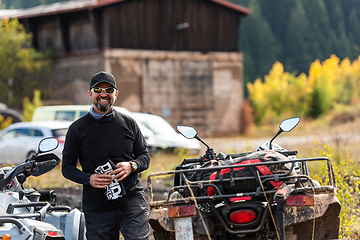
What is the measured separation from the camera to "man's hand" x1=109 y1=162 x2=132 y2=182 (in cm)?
388

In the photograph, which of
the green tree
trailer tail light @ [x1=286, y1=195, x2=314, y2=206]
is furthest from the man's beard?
the green tree

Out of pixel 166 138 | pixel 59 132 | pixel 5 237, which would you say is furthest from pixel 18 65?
pixel 5 237

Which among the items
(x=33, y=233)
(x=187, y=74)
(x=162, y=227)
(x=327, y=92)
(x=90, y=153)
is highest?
(x=90, y=153)

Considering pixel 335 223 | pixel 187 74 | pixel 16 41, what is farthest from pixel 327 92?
pixel 335 223

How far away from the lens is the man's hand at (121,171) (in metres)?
3.88

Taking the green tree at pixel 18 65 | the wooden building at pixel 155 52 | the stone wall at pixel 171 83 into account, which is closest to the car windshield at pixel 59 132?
the stone wall at pixel 171 83

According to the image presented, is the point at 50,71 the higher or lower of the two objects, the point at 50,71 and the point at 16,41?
the lower

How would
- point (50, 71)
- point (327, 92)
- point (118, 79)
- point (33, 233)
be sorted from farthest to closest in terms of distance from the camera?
point (327, 92)
point (50, 71)
point (118, 79)
point (33, 233)

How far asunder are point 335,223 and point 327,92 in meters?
44.5

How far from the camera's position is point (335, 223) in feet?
14.1

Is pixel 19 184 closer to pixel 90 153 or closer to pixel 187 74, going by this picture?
pixel 90 153

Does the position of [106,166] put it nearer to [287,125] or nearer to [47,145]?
[47,145]

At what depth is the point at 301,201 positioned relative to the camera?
413 centimetres

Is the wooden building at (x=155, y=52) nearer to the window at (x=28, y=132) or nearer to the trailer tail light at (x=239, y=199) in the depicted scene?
the window at (x=28, y=132)
